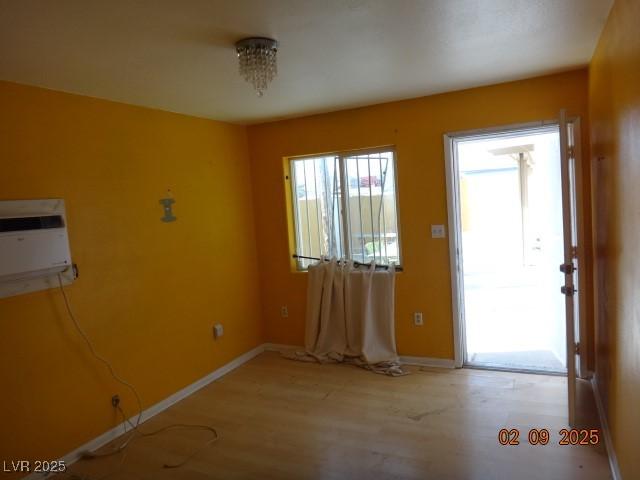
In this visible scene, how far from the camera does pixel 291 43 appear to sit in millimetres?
2158

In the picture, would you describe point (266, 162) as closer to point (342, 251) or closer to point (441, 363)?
A: point (342, 251)

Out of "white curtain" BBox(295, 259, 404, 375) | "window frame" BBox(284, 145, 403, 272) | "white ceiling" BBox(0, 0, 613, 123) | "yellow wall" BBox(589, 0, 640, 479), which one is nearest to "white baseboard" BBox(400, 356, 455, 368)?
"white curtain" BBox(295, 259, 404, 375)

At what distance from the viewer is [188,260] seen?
→ 3.56 m

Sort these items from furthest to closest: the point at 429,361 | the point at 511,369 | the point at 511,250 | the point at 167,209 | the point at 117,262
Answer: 1. the point at 511,250
2. the point at 429,361
3. the point at 511,369
4. the point at 167,209
5. the point at 117,262

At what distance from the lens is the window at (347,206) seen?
3.88m

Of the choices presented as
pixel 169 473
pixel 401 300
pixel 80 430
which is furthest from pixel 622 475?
pixel 80 430

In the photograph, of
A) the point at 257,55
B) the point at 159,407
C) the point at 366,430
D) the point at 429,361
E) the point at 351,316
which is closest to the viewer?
the point at 257,55

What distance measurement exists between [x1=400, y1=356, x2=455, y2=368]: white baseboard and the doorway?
125mm

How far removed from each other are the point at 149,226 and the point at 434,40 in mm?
2299

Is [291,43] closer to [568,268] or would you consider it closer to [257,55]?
[257,55]

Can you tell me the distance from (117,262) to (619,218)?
294 centimetres

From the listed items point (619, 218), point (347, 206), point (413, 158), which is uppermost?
point (413, 158)
